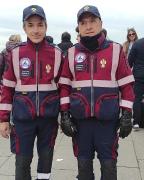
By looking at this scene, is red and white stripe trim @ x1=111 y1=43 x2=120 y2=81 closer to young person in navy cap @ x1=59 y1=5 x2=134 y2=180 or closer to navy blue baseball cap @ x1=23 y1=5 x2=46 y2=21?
young person in navy cap @ x1=59 y1=5 x2=134 y2=180

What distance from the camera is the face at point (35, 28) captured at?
4.19 metres

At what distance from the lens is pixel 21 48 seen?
4242 mm

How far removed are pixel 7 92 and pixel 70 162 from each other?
82.4 inches

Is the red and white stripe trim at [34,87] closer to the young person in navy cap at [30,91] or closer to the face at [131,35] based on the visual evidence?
the young person in navy cap at [30,91]

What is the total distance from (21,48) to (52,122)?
75 centimetres

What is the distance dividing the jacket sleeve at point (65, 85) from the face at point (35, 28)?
0.33 metres

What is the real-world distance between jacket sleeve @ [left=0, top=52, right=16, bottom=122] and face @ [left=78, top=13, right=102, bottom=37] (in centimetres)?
73

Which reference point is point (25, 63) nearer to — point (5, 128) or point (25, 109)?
point (25, 109)

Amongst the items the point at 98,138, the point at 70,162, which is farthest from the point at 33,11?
the point at 70,162

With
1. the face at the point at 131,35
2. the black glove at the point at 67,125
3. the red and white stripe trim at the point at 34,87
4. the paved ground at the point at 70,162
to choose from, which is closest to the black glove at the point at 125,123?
the black glove at the point at 67,125

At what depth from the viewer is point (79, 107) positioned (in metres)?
4.05

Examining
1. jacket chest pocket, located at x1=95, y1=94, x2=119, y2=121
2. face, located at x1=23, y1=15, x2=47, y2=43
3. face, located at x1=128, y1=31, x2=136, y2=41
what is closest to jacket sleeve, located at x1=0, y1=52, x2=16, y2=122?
face, located at x1=23, y1=15, x2=47, y2=43

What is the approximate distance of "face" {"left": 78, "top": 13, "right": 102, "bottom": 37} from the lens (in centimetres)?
408

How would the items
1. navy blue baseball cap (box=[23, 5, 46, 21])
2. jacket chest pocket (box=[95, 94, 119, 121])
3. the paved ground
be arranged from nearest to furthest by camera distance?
jacket chest pocket (box=[95, 94, 119, 121]) < navy blue baseball cap (box=[23, 5, 46, 21]) < the paved ground
